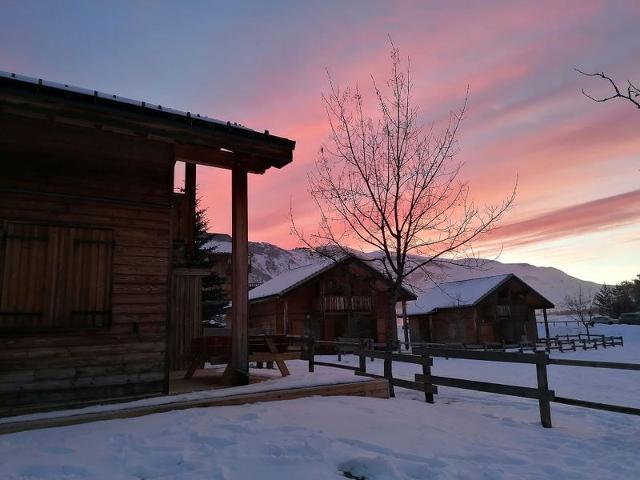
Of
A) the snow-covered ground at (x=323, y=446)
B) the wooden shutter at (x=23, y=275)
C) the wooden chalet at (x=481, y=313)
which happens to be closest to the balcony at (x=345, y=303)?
the wooden chalet at (x=481, y=313)

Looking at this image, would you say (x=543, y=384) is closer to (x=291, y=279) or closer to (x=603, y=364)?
(x=603, y=364)

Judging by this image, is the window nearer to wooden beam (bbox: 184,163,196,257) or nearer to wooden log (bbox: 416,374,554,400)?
wooden beam (bbox: 184,163,196,257)

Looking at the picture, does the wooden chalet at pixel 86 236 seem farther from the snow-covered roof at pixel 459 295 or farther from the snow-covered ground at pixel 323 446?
the snow-covered roof at pixel 459 295

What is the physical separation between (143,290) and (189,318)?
6.02 meters

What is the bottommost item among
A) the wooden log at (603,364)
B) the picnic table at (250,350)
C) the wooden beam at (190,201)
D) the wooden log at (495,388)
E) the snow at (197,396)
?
→ the wooden log at (495,388)

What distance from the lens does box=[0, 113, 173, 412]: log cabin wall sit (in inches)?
241

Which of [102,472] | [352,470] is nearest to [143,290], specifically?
[102,472]

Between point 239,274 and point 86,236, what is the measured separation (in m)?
2.55

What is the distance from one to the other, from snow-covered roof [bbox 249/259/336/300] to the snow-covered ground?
2226 centimetres

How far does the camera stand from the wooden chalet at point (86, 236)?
6.05m

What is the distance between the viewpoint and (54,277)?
6363mm

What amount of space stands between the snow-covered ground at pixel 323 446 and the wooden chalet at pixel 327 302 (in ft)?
75.2

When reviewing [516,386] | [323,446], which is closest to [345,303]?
[516,386]

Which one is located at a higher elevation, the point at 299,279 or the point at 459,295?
the point at 299,279
